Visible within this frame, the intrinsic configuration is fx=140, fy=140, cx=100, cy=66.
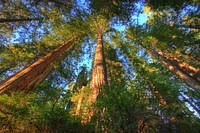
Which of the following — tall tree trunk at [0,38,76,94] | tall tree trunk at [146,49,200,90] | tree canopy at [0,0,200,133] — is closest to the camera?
tree canopy at [0,0,200,133]

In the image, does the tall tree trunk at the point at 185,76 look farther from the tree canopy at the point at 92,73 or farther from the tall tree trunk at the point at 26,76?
the tall tree trunk at the point at 26,76

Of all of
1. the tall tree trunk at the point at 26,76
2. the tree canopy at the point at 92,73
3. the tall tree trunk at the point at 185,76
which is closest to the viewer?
the tree canopy at the point at 92,73

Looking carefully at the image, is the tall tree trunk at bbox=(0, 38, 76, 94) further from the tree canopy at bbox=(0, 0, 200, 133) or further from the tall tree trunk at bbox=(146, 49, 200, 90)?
the tall tree trunk at bbox=(146, 49, 200, 90)

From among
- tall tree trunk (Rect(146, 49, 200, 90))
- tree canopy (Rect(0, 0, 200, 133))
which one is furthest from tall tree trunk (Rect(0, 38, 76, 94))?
tall tree trunk (Rect(146, 49, 200, 90))

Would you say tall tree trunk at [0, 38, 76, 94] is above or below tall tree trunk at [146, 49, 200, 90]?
below

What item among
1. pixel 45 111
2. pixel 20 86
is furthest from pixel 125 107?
pixel 20 86

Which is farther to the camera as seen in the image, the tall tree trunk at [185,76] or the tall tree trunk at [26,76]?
the tall tree trunk at [185,76]

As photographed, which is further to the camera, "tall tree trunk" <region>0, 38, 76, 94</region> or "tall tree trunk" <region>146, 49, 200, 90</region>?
"tall tree trunk" <region>146, 49, 200, 90</region>

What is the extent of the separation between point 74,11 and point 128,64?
19.1ft

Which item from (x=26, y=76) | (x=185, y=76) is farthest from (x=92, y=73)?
(x=185, y=76)

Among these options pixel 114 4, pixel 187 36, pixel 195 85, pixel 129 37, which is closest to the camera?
pixel 114 4

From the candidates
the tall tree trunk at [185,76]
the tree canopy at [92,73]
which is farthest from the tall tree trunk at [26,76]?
the tall tree trunk at [185,76]

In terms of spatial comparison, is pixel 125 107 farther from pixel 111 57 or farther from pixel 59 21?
pixel 111 57

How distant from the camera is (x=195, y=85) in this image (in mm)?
7789
